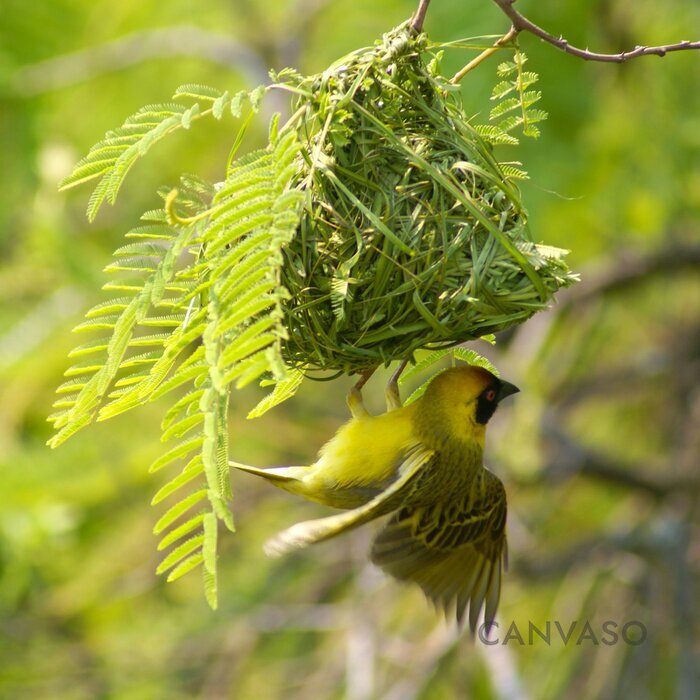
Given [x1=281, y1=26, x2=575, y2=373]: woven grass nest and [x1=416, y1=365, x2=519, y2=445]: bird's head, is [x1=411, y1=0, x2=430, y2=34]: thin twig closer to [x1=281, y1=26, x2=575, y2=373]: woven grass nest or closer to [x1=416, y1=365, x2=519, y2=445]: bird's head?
[x1=281, y1=26, x2=575, y2=373]: woven grass nest

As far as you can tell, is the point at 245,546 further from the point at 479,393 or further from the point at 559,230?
the point at 479,393

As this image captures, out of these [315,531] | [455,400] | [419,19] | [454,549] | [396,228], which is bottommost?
[454,549]

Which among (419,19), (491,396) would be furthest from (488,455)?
(419,19)

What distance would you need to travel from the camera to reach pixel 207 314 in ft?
7.46

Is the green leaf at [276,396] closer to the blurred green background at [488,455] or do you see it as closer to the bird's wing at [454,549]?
the bird's wing at [454,549]

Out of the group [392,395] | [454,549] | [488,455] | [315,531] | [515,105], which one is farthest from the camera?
[488,455]

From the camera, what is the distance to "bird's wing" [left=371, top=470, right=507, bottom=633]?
3.36m

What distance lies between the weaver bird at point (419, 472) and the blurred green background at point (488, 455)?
6.98ft

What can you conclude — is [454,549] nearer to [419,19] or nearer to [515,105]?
[515,105]

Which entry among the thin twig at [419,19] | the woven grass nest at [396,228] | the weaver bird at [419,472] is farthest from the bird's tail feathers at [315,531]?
the thin twig at [419,19]

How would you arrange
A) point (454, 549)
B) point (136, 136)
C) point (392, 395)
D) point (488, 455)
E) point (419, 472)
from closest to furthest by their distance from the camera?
point (136, 136), point (419, 472), point (392, 395), point (454, 549), point (488, 455)

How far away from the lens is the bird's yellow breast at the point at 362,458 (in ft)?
10.4

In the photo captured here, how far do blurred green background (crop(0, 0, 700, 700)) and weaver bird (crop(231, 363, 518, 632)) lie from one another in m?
2.13

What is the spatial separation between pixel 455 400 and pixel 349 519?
0.71 meters
